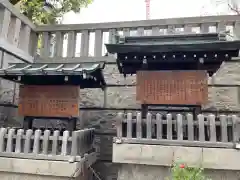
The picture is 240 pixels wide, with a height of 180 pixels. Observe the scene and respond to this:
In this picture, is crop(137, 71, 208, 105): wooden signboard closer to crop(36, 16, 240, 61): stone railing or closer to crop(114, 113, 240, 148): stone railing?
crop(114, 113, 240, 148): stone railing

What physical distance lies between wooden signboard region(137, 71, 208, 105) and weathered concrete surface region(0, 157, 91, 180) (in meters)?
1.98

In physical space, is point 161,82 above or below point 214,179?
above

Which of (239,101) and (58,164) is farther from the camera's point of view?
(239,101)

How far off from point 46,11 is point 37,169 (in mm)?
6778

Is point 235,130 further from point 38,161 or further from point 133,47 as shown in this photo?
point 38,161

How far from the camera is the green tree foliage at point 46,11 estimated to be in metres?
9.00

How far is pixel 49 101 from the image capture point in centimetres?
525

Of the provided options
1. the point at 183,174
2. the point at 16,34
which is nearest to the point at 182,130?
the point at 183,174

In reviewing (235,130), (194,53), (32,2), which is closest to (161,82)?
(194,53)

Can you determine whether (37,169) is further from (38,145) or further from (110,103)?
(110,103)

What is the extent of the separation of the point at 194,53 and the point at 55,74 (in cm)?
281

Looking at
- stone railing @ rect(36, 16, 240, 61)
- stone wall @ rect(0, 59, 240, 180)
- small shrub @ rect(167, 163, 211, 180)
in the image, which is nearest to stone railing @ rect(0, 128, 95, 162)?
small shrub @ rect(167, 163, 211, 180)

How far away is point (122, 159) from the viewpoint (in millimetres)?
4336

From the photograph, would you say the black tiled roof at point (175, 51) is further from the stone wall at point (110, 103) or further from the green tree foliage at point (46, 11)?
the green tree foliage at point (46, 11)
